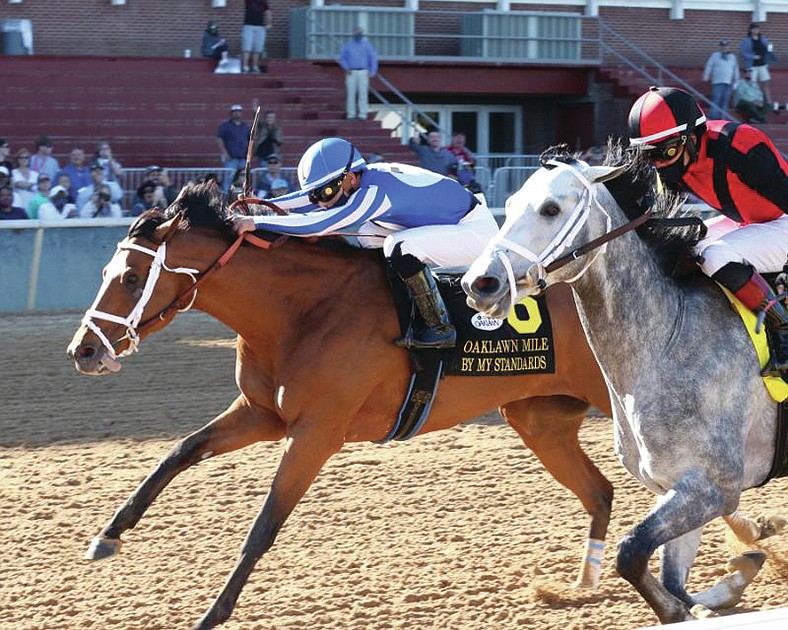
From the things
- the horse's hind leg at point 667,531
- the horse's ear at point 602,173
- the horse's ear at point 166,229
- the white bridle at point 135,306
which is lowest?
the horse's hind leg at point 667,531

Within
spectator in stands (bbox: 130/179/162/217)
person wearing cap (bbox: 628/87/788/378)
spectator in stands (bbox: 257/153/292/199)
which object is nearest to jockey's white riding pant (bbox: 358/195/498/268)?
person wearing cap (bbox: 628/87/788/378)

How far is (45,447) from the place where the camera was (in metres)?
7.75

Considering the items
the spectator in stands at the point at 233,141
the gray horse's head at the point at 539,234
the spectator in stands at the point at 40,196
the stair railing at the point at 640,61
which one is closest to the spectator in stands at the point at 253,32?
the spectator in stands at the point at 233,141

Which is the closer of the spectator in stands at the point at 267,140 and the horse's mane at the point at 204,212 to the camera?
the horse's mane at the point at 204,212

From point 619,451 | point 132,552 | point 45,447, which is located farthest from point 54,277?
point 619,451

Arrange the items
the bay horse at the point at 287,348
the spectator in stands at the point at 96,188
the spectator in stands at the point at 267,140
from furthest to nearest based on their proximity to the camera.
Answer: the spectator in stands at the point at 267,140 < the spectator in stands at the point at 96,188 < the bay horse at the point at 287,348

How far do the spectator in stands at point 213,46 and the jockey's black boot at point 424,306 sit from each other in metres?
12.6

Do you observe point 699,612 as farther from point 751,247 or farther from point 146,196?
point 146,196

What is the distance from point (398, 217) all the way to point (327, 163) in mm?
393

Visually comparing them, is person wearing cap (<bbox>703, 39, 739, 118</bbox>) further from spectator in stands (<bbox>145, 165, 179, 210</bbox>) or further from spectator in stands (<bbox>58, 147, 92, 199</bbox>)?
spectator in stands (<bbox>58, 147, 92, 199</bbox>)

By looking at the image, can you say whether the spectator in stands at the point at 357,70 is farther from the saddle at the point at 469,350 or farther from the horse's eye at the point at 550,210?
the horse's eye at the point at 550,210

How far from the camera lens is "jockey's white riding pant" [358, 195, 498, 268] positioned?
570cm

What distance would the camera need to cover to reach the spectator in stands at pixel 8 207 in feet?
39.9

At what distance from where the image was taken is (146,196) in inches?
517
